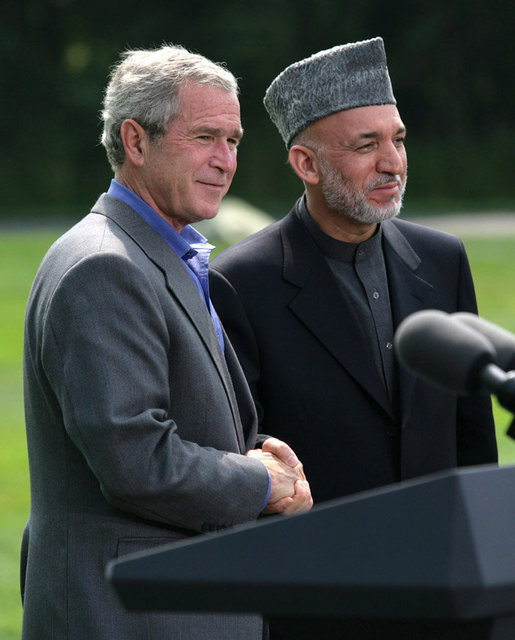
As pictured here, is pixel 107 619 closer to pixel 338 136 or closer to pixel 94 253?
pixel 94 253

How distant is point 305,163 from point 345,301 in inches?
16.1

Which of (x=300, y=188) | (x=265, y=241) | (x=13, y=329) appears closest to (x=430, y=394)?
(x=265, y=241)

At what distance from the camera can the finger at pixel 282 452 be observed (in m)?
2.64

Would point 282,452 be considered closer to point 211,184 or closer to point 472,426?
point 211,184

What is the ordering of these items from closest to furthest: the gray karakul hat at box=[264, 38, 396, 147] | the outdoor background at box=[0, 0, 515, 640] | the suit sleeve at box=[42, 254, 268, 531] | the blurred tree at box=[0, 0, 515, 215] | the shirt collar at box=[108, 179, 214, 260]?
the suit sleeve at box=[42, 254, 268, 531], the shirt collar at box=[108, 179, 214, 260], the gray karakul hat at box=[264, 38, 396, 147], the outdoor background at box=[0, 0, 515, 640], the blurred tree at box=[0, 0, 515, 215]

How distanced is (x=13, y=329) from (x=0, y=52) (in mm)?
22138

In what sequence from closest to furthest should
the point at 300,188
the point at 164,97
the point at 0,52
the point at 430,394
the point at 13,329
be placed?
the point at 164,97
the point at 430,394
the point at 13,329
the point at 300,188
the point at 0,52

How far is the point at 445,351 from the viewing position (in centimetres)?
137

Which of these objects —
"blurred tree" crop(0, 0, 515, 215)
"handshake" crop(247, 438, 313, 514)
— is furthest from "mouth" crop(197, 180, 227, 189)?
"blurred tree" crop(0, 0, 515, 215)

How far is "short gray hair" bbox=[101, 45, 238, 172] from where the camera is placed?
2.57m

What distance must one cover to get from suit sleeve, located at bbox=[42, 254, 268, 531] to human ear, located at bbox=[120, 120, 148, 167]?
365 millimetres

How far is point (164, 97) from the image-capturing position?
258cm

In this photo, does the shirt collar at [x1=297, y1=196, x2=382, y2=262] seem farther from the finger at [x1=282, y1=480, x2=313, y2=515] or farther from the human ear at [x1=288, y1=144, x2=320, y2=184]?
the finger at [x1=282, y1=480, x2=313, y2=515]

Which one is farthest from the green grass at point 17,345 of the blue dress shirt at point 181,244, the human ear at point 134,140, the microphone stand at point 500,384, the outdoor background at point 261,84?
the outdoor background at point 261,84
